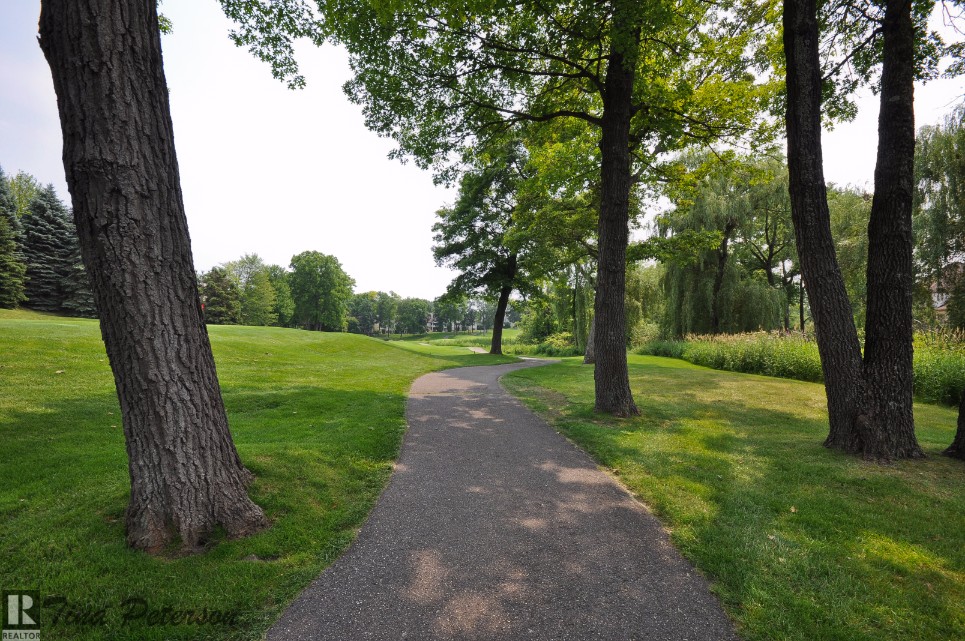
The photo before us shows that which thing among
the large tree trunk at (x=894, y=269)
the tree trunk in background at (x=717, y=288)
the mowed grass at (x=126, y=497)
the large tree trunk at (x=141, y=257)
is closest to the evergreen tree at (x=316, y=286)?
the mowed grass at (x=126, y=497)

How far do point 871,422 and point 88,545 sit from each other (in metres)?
8.54

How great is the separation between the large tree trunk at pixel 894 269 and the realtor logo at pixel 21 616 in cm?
820

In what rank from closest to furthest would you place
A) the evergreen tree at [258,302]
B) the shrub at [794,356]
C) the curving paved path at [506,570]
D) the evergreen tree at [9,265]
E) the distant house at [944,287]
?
the curving paved path at [506,570]
the shrub at [794,356]
the distant house at [944,287]
the evergreen tree at [9,265]
the evergreen tree at [258,302]

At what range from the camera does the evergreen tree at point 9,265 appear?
24766mm

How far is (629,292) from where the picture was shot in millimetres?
24688

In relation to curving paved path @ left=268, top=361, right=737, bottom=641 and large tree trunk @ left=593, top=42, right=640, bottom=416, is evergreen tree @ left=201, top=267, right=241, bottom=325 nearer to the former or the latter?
large tree trunk @ left=593, top=42, right=640, bottom=416

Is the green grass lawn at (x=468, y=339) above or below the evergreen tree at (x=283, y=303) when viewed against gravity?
below

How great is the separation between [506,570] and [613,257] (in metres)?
6.27

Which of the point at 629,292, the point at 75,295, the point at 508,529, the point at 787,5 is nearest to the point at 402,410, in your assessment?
the point at 508,529

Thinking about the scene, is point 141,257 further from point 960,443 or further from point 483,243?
point 483,243

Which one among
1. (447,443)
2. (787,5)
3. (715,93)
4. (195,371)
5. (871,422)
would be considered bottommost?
(447,443)

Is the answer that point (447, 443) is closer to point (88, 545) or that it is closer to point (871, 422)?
point (88, 545)

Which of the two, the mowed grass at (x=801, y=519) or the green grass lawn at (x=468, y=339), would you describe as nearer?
the mowed grass at (x=801, y=519)

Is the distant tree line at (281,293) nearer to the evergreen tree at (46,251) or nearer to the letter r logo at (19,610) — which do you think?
the evergreen tree at (46,251)
